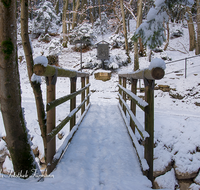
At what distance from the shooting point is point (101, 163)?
2.36 metres

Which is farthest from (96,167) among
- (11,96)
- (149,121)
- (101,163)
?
(11,96)

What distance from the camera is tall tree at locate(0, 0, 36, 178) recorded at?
6.75 ft

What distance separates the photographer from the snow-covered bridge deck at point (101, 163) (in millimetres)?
1870

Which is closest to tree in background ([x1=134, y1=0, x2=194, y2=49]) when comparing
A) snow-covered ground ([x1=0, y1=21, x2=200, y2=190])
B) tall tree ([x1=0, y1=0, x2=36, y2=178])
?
snow-covered ground ([x1=0, y1=21, x2=200, y2=190])

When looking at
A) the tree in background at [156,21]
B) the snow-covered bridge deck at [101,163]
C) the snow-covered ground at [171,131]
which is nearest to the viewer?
the snow-covered bridge deck at [101,163]

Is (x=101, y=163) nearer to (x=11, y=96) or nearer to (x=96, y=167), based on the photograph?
(x=96, y=167)

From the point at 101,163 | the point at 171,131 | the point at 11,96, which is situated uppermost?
the point at 11,96

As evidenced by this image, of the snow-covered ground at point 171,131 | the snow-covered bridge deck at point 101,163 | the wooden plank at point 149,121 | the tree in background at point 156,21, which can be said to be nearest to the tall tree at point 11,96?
the snow-covered ground at point 171,131

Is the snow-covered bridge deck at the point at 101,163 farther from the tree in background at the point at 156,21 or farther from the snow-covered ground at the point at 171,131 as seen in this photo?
the tree in background at the point at 156,21

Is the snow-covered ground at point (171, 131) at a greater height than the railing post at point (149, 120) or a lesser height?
lesser

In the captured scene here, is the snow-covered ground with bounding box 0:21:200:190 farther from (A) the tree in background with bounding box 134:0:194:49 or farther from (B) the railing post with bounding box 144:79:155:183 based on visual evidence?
(A) the tree in background with bounding box 134:0:194:49

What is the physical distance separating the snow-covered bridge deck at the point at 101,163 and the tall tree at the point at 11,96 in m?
0.57

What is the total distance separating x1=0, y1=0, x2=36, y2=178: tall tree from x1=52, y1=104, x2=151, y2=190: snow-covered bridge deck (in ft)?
1.88

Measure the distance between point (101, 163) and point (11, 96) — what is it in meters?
1.65
